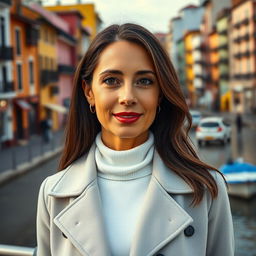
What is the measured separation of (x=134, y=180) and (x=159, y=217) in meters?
0.23

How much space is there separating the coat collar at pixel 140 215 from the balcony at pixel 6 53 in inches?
1020

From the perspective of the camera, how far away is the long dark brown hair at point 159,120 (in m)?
2.18

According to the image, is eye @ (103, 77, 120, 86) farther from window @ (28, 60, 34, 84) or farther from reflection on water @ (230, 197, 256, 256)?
window @ (28, 60, 34, 84)

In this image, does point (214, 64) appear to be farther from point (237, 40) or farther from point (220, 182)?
point (220, 182)

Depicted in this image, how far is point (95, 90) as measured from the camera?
226cm

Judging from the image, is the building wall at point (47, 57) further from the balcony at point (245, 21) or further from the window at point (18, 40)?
the balcony at point (245, 21)

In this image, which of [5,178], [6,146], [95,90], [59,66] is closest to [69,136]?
[95,90]

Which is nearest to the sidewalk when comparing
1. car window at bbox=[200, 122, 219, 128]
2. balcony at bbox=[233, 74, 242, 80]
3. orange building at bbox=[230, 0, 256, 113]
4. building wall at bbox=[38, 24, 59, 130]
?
car window at bbox=[200, 122, 219, 128]

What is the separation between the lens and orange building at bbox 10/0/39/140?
30547 millimetres

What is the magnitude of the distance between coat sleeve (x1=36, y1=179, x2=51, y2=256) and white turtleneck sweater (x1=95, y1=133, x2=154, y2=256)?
11.3 inches

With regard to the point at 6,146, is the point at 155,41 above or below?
above

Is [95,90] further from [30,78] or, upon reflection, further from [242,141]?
[30,78]

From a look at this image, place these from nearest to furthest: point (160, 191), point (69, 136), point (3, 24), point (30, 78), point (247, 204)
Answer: point (160, 191), point (69, 136), point (247, 204), point (3, 24), point (30, 78)

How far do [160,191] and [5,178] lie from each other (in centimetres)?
1505
